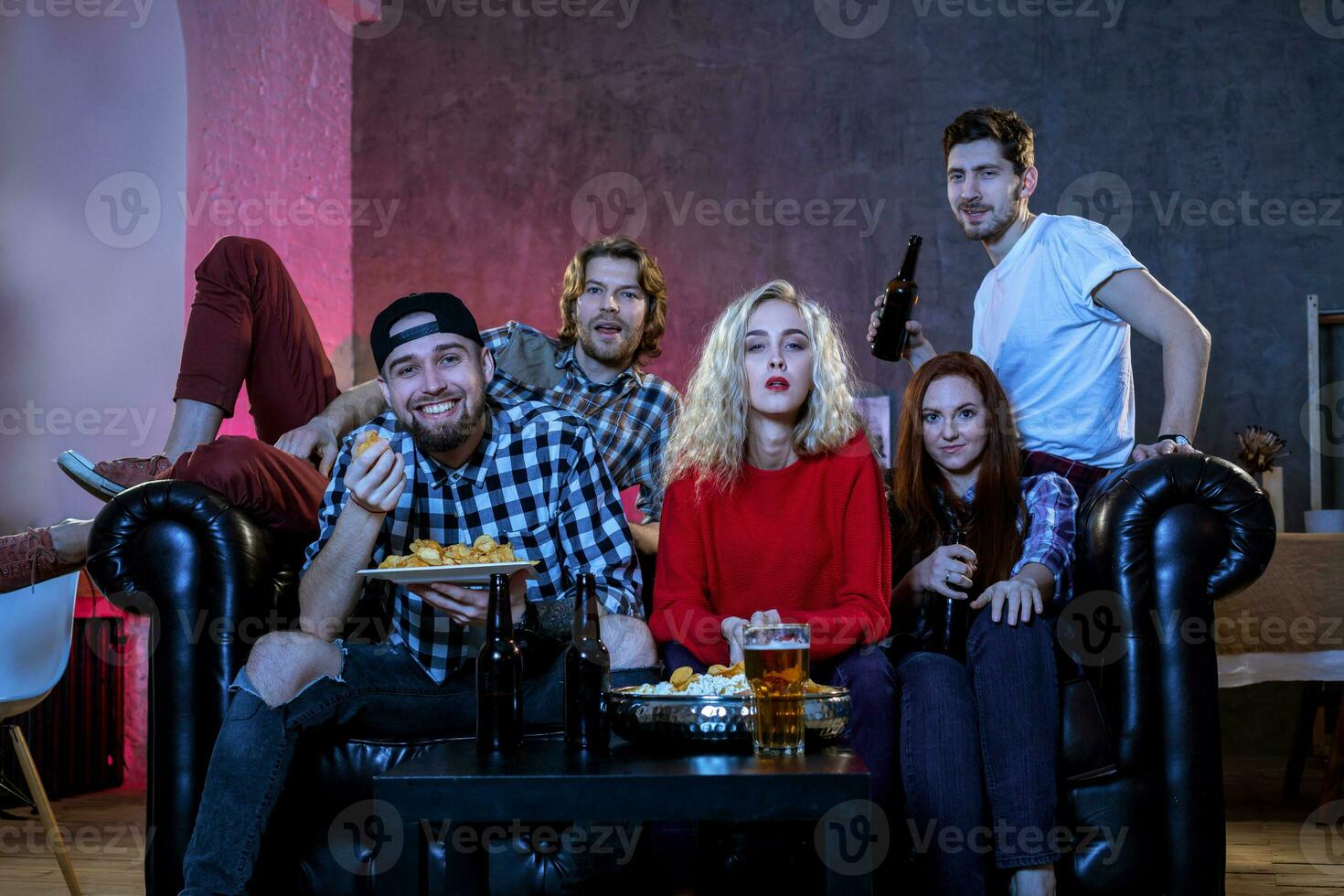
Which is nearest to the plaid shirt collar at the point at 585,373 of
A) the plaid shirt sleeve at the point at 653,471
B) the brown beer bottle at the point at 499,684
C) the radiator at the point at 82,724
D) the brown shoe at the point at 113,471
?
the plaid shirt sleeve at the point at 653,471


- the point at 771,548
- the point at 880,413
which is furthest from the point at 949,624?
the point at 880,413

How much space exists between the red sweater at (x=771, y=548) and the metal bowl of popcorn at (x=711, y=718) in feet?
1.88

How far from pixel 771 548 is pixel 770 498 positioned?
102 mm

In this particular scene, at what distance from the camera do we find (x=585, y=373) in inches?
122

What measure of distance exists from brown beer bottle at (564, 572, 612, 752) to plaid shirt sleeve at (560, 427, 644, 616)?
0.52 meters

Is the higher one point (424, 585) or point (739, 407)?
point (739, 407)

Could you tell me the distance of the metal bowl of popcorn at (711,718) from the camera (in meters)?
1.45

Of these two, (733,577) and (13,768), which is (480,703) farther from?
(13,768)

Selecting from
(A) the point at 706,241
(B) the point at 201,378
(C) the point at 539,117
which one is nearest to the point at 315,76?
(C) the point at 539,117

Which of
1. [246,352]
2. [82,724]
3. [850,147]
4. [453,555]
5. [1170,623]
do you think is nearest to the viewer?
[453,555]

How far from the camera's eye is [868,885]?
3.98 ft

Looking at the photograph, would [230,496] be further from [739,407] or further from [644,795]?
[644,795]

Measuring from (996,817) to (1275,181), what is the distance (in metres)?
3.57

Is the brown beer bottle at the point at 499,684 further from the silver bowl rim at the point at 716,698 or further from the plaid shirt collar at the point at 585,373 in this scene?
the plaid shirt collar at the point at 585,373
